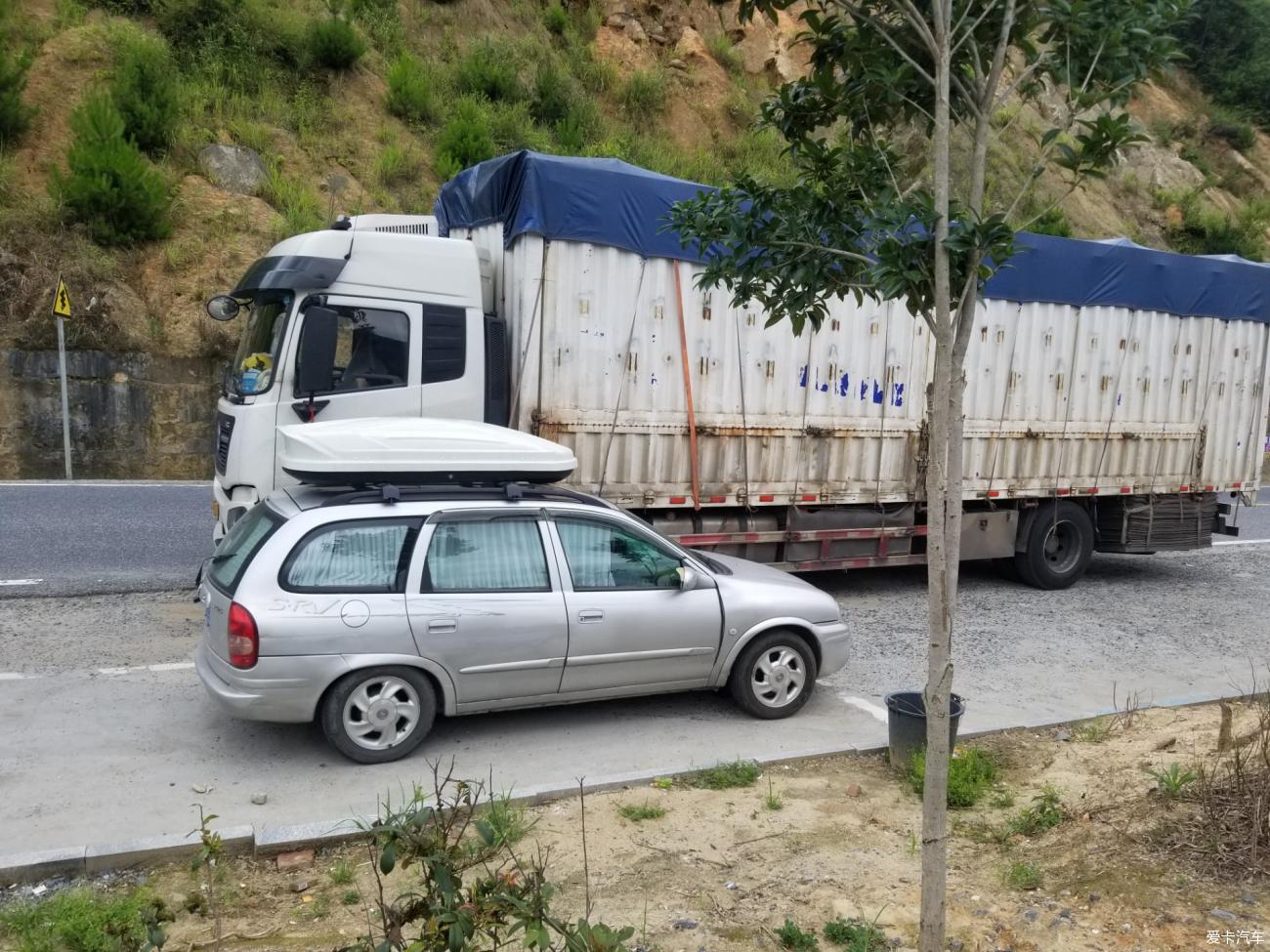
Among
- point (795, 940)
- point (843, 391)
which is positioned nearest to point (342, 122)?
point (843, 391)

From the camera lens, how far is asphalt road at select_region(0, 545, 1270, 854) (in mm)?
4918

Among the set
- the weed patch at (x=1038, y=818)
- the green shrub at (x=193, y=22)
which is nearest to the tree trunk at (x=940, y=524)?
the weed patch at (x=1038, y=818)

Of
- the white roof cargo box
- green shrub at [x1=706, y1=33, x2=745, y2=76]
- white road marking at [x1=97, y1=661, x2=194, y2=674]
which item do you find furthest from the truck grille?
green shrub at [x1=706, y1=33, x2=745, y2=76]

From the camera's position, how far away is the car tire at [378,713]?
5.22m

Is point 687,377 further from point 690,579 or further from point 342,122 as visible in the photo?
point 342,122

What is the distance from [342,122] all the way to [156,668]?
1931cm

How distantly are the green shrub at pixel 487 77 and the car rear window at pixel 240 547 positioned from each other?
873 inches

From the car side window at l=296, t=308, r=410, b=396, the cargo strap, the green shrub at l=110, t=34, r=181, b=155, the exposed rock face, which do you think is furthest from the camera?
the exposed rock face

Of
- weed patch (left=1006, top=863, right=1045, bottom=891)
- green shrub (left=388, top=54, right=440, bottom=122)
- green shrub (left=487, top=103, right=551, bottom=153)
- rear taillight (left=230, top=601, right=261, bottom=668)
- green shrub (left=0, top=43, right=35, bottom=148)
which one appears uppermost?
green shrub (left=388, top=54, right=440, bottom=122)

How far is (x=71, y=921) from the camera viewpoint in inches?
141

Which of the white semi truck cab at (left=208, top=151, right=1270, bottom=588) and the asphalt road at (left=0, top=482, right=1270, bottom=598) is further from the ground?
the white semi truck cab at (left=208, top=151, right=1270, bottom=588)

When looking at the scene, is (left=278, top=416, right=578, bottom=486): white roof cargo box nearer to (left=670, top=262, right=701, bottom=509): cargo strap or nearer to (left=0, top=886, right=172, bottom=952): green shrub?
(left=670, top=262, right=701, bottom=509): cargo strap

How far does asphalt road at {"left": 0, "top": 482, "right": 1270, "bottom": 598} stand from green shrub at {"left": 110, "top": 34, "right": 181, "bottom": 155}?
8.30 metres

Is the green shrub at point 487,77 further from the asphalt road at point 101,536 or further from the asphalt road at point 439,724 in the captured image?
the asphalt road at point 439,724
